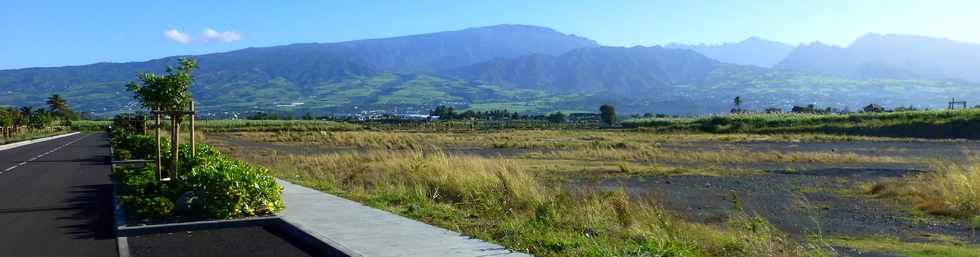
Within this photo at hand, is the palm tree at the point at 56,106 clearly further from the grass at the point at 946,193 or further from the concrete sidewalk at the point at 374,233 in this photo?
the grass at the point at 946,193

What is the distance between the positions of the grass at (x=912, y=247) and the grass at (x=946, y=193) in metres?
3.20

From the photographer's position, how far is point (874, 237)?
486 inches

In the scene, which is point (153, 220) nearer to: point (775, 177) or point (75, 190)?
point (75, 190)

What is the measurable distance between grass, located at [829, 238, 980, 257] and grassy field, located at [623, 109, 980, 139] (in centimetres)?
6597

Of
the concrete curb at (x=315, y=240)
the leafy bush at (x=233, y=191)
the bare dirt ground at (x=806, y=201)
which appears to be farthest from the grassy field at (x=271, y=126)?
the concrete curb at (x=315, y=240)

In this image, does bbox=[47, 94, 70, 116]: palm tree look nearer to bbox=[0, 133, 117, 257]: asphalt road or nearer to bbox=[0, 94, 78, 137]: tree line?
bbox=[0, 94, 78, 137]: tree line

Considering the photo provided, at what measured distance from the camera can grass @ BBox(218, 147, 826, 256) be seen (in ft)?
29.7

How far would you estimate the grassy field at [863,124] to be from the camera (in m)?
70.7

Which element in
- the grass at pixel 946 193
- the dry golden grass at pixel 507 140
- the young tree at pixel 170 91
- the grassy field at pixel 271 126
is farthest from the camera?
the grassy field at pixel 271 126

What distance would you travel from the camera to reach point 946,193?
621 inches

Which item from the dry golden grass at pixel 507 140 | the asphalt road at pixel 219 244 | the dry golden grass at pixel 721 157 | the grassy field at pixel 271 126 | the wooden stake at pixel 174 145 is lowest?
the grassy field at pixel 271 126

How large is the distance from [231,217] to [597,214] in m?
A: 5.42

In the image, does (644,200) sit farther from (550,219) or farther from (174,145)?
(174,145)

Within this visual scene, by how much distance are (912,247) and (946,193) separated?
5539mm
